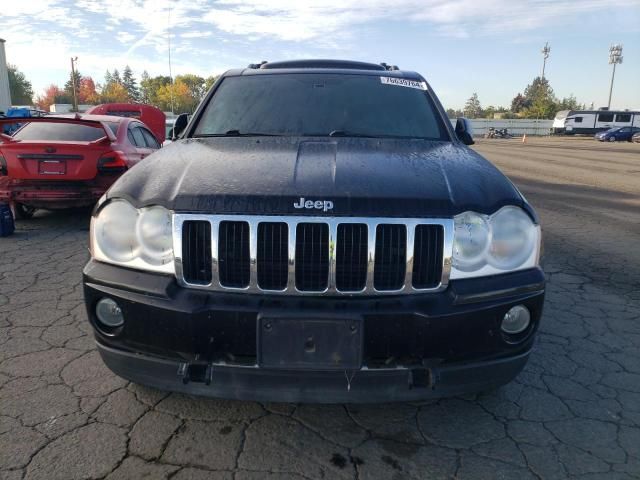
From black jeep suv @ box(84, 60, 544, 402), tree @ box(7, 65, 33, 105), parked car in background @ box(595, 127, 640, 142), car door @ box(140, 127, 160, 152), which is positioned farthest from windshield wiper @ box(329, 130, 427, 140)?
tree @ box(7, 65, 33, 105)

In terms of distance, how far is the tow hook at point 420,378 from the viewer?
1.96 meters

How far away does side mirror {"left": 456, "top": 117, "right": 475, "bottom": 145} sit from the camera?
3.61m

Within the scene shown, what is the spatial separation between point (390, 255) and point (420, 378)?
1.73ft

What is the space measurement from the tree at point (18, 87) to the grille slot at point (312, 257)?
91.7m

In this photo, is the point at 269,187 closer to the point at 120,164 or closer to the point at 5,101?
the point at 120,164

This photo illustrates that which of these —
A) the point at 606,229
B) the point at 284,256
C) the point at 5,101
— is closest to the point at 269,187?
the point at 284,256

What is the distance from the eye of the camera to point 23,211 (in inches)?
275

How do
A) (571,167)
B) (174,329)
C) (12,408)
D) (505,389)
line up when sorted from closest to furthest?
(174,329), (12,408), (505,389), (571,167)

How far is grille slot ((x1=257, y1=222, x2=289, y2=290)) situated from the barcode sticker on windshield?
81.0 inches

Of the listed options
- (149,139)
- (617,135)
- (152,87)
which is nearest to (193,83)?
(152,87)

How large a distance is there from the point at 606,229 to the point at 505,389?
→ 549cm

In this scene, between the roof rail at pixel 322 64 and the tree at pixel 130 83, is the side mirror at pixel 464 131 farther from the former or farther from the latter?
the tree at pixel 130 83

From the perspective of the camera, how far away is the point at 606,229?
7023 millimetres

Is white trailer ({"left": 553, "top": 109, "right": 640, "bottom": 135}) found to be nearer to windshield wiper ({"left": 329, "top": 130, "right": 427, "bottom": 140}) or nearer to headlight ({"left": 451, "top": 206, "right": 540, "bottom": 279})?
windshield wiper ({"left": 329, "top": 130, "right": 427, "bottom": 140})
